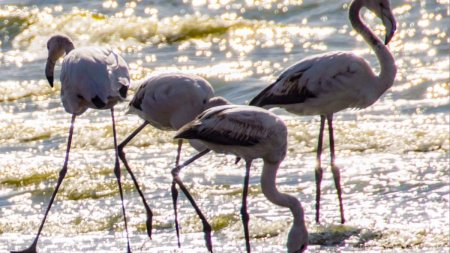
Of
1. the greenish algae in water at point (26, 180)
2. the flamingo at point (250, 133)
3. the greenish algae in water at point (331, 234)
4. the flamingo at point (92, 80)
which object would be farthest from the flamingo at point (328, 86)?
the greenish algae in water at point (26, 180)

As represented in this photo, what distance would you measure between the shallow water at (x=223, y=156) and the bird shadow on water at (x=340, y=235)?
17mm

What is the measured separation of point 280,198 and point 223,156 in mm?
4538

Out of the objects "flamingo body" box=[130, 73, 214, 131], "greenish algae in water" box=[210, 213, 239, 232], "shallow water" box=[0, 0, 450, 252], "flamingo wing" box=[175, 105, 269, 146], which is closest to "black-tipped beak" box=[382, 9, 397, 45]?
"shallow water" box=[0, 0, 450, 252]

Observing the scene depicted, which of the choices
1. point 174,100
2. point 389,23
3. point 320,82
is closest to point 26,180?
point 174,100

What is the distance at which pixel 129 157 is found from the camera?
13.0 m

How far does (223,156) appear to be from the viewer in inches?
501

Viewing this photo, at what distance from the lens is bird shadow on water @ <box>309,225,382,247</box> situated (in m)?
9.18

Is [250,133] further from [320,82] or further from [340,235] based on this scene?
[320,82]

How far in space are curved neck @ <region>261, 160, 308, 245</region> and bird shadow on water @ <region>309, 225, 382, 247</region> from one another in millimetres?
1083

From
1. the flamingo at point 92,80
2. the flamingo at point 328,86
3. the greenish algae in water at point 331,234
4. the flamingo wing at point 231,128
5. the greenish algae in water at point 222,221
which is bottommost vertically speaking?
the greenish algae in water at point 222,221

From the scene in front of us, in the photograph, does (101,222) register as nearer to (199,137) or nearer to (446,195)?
(199,137)

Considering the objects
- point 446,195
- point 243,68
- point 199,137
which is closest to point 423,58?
point 243,68

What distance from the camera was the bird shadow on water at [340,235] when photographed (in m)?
9.18

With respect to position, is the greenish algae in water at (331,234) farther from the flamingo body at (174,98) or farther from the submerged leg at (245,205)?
the flamingo body at (174,98)
